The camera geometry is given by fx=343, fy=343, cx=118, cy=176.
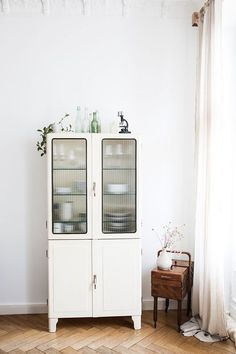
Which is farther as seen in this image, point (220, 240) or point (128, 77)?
point (128, 77)

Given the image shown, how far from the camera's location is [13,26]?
3564mm

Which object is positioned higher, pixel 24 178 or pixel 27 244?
pixel 24 178

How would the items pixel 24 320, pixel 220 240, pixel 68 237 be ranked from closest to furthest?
pixel 220 240 → pixel 68 237 → pixel 24 320

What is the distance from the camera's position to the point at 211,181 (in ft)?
10.0

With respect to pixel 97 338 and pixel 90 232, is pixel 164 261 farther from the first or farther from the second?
pixel 97 338

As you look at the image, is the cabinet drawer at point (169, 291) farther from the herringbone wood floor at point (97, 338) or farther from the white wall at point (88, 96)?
the white wall at point (88, 96)

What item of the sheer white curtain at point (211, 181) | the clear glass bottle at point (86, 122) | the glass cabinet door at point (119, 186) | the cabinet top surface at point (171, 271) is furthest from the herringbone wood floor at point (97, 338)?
the clear glass bottle at point (86, 122)

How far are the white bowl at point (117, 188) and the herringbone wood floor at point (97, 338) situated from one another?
1.30 m

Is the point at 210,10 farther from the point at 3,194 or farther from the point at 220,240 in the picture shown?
the point at 3,194

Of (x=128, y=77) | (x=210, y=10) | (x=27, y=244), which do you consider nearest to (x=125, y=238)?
(x=27, y=244)

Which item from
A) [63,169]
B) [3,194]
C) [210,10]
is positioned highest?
[210,10]

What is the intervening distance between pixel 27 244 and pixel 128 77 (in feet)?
6.83

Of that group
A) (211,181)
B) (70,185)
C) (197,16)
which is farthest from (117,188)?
(197,16)

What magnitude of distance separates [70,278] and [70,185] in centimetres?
87
